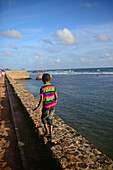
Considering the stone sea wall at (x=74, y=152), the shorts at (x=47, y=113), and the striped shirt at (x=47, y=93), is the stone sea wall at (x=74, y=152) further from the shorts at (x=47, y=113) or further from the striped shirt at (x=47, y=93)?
the striped shirt at (x=47, y=93)

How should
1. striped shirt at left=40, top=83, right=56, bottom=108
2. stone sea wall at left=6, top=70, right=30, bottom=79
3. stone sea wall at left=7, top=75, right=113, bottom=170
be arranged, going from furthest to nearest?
stone sea wall at left=6, top=70, right=30, bottom=79
striped shirt at left=40, top=83, right=56, bottom=108
stone sea wall at left=7, top=75, right=113, bottom=170

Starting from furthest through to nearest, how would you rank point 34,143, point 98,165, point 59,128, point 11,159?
1. point 59,128
2. point 34,143
3. point 11,159
4. point 98,165

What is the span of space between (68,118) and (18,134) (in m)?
4.36

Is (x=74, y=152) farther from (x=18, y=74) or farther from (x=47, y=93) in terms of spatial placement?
(x=18, y=74)

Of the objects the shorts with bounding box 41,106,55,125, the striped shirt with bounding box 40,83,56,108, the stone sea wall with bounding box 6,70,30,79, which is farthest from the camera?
the stone sea wall with bounding box 6,70,30,79

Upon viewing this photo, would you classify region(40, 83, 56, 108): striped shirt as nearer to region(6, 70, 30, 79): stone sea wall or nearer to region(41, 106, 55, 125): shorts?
region(41, 106, 55, 125): shorts

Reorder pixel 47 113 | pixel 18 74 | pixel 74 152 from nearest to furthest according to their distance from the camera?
pixel 74 152 → pixel 47 113 → pixel 18 74

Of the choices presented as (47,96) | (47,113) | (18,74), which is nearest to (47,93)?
(47,96)

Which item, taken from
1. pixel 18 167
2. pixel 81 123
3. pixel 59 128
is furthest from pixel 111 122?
pixel 18 167

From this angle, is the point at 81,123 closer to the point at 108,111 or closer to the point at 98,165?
the point at 108,111

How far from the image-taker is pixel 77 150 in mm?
4086

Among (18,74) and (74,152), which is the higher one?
(18,74)

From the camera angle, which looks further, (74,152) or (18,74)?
(18,74)

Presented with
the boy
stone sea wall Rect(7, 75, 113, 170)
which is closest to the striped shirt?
the boy
